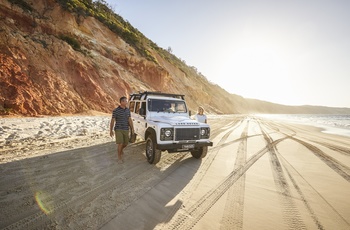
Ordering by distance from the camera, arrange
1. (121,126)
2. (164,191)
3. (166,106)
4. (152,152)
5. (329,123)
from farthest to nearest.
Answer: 1. (329,123)
2. (166,106)
3. (121,126)
4. (152,152)
5. (164,191)

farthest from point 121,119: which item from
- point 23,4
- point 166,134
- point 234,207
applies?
point 23,4

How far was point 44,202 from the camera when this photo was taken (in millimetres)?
3555

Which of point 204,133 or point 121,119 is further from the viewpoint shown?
point 204,133

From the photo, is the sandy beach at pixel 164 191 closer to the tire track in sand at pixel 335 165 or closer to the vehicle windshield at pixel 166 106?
the tire track in sand at pixel 335 165

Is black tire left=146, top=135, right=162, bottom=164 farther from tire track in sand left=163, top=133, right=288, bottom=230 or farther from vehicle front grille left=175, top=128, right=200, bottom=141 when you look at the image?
tire track in sand left=163, top=133, right=288, bottom=230

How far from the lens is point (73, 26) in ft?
90.8

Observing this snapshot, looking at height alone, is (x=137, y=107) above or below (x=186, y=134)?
above

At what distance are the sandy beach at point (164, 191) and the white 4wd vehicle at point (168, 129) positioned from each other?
21.6 inches

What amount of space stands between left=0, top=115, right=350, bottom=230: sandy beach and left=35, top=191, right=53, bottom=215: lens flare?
0.02 meters

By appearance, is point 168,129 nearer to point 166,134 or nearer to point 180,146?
point 166,134

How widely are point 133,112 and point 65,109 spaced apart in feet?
40.3

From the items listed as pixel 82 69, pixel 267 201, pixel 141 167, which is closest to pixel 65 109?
pixel 82 69

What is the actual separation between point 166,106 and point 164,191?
4.03 meters

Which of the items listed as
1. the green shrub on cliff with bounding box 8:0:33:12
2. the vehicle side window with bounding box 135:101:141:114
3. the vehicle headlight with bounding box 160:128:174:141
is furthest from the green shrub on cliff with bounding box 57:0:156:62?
the vehicle headlight with bounding box 160:128:174:141
